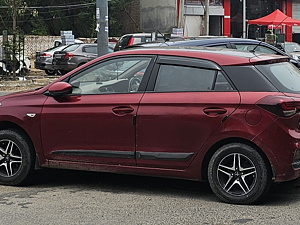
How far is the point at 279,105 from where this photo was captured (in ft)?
17.8

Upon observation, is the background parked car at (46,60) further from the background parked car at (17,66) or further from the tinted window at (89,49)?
the tinted window at (89,49)

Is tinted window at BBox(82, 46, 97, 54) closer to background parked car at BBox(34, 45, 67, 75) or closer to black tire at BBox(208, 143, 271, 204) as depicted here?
background parked car at BBox(34, 45, 67, 75)

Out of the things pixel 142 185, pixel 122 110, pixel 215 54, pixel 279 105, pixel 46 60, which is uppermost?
pixel 215 54

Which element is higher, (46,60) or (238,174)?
(46,60)

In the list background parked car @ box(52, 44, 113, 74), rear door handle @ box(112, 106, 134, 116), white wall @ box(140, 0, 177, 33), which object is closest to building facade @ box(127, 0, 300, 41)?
white wall @ box(140, 0, 177, 33)

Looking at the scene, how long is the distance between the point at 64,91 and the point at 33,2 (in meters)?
47.7

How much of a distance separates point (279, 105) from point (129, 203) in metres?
1.86

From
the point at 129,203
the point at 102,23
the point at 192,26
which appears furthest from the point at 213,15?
the point at 129,203

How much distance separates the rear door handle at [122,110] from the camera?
599cm

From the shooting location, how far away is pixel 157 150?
591 cm

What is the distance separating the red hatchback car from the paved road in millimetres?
256

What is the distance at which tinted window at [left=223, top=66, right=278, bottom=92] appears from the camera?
5617 mm

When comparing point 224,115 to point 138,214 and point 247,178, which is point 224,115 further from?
point 138,214

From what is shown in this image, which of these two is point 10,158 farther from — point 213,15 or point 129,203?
point 213,15
